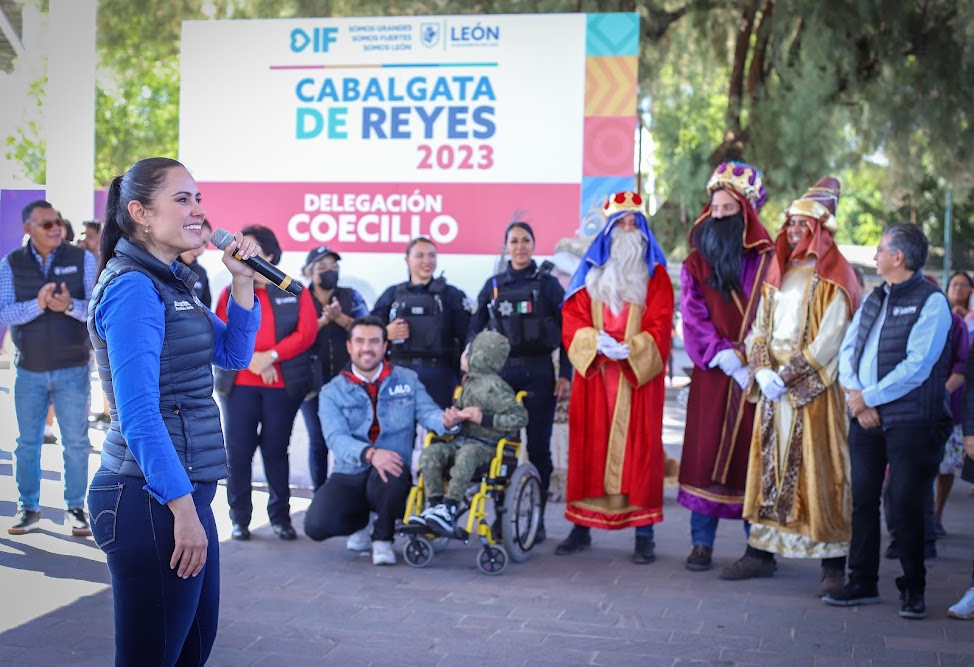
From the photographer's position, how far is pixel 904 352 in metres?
5.51

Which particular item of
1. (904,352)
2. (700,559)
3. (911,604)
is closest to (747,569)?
(700,559)

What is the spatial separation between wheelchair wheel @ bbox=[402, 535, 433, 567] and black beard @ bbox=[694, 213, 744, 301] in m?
2.11

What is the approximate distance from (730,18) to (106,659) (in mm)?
11807

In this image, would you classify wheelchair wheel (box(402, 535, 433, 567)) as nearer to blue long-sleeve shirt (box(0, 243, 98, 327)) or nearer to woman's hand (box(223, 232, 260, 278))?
blue long-sleeve shirt (box(0, 243, 98, 327))

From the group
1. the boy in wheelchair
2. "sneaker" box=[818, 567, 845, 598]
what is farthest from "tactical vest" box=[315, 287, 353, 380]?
"sneaker" box=[818, 567, 845, 598]

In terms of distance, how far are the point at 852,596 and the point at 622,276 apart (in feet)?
7.03

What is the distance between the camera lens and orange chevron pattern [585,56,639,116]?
27.1 feet

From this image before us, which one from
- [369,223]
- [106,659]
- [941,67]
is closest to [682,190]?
[941,67]

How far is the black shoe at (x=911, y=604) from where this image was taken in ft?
18.0

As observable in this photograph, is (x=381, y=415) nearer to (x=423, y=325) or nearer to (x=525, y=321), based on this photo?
(x=423, y=325)

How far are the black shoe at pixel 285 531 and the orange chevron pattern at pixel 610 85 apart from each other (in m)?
3.55

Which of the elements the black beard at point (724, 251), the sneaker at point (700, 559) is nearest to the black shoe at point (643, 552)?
the sneaker at point (700, 559)

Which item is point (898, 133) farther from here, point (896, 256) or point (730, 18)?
point (896, 256)

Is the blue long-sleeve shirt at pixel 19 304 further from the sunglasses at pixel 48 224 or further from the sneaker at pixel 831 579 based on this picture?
the sneaker at pixel 831 579
